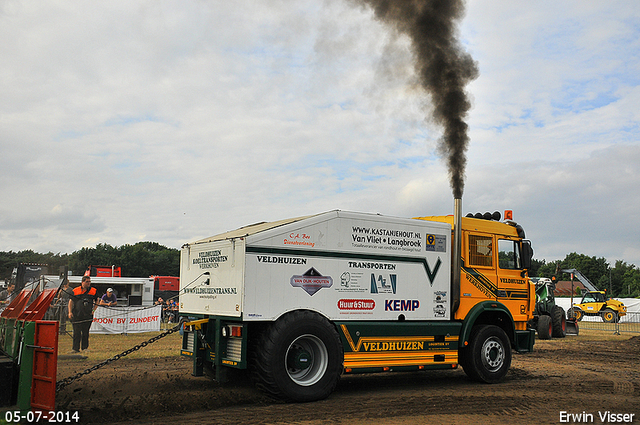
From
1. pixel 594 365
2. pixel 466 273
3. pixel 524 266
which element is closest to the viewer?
pixel 466 273

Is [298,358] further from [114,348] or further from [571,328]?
[571,328]

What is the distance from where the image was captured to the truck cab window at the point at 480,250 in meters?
10.5

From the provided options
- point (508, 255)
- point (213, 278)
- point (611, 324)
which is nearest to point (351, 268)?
point (213, 278)

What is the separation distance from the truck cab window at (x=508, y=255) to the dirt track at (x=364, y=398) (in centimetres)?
229

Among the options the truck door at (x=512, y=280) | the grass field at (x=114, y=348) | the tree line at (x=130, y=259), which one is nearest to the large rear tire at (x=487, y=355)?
the truck door at (x=512, y=280)

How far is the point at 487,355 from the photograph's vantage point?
33.9 ft

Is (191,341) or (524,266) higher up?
(524,266)

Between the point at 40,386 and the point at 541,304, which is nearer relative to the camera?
the point at 40,386

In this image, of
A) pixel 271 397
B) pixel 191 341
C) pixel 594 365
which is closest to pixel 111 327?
pixel 191 341

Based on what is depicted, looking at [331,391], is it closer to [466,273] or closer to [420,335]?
[420,335]

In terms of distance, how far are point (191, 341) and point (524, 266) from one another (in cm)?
681

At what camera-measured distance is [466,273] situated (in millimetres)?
10273

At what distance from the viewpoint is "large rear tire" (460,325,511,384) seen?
33.2 ft

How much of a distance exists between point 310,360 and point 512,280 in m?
5.06
